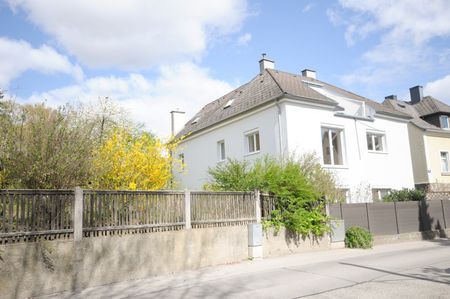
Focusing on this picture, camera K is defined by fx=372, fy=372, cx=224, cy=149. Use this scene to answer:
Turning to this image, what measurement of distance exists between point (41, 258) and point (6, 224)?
3.23 ft

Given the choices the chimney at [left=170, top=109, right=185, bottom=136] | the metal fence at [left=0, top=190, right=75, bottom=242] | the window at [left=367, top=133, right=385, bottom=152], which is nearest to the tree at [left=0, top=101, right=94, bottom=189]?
the metal fence at [left=0, top=190, right=75, bottom=242]

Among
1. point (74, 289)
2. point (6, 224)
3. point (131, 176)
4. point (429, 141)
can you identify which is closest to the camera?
point (6, 224)

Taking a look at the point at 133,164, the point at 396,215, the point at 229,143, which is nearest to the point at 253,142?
the point at 229,143

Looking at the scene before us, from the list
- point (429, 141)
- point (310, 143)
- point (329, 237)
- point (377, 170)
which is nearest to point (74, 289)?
point (329, 237)

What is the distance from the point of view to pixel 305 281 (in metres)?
8.16

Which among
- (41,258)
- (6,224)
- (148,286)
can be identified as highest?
(6,224)

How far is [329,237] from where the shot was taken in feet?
44.8

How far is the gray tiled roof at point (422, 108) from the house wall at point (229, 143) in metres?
16.2

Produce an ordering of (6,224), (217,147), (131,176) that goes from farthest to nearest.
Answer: (217,147) < (131,176) < (6,224)

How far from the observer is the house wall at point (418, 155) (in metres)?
27.0

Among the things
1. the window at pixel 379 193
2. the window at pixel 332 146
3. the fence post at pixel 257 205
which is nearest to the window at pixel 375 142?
the window at pixel 379 193

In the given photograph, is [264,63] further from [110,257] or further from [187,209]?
[110,257]

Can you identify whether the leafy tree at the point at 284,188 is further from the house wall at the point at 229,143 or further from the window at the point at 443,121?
the window at the point at 443,121

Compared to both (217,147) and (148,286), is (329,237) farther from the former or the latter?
(217,147)
